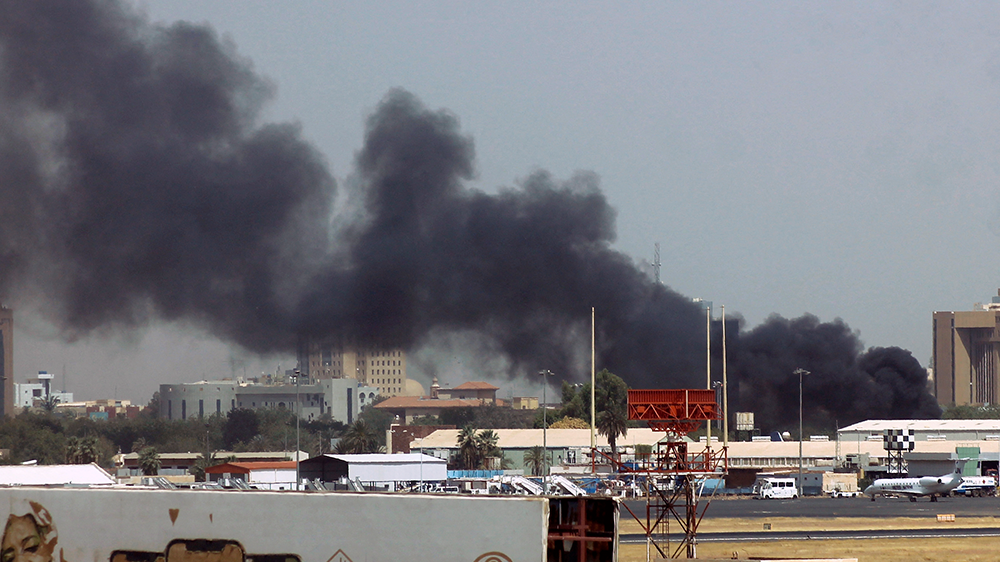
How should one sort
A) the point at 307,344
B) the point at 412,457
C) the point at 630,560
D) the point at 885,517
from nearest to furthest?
the point at 630,560
the point at 885,517
the point at 412,457
the point at 307,344

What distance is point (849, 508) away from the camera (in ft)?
233

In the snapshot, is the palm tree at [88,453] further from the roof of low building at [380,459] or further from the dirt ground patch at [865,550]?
the dirt ground patch at [865,550]

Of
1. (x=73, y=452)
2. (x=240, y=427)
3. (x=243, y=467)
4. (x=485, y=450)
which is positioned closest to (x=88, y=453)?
(x=73, y=452)

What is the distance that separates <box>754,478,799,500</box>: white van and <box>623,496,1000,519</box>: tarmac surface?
2380 mm

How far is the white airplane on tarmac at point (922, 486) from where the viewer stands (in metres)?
84.9

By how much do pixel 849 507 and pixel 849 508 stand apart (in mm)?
1456

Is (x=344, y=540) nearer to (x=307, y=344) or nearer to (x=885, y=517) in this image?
(x=885, y=517)

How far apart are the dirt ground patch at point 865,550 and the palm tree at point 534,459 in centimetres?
6647

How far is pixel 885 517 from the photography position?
61.4 meters

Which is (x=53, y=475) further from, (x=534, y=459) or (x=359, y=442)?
(x=359, y=442)

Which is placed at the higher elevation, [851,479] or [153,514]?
[153,514]

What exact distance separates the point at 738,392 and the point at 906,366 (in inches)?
1017

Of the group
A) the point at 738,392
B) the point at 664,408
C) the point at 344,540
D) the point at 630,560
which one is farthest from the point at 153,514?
the point at 738,392

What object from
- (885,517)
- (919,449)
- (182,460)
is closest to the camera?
(885,517)
